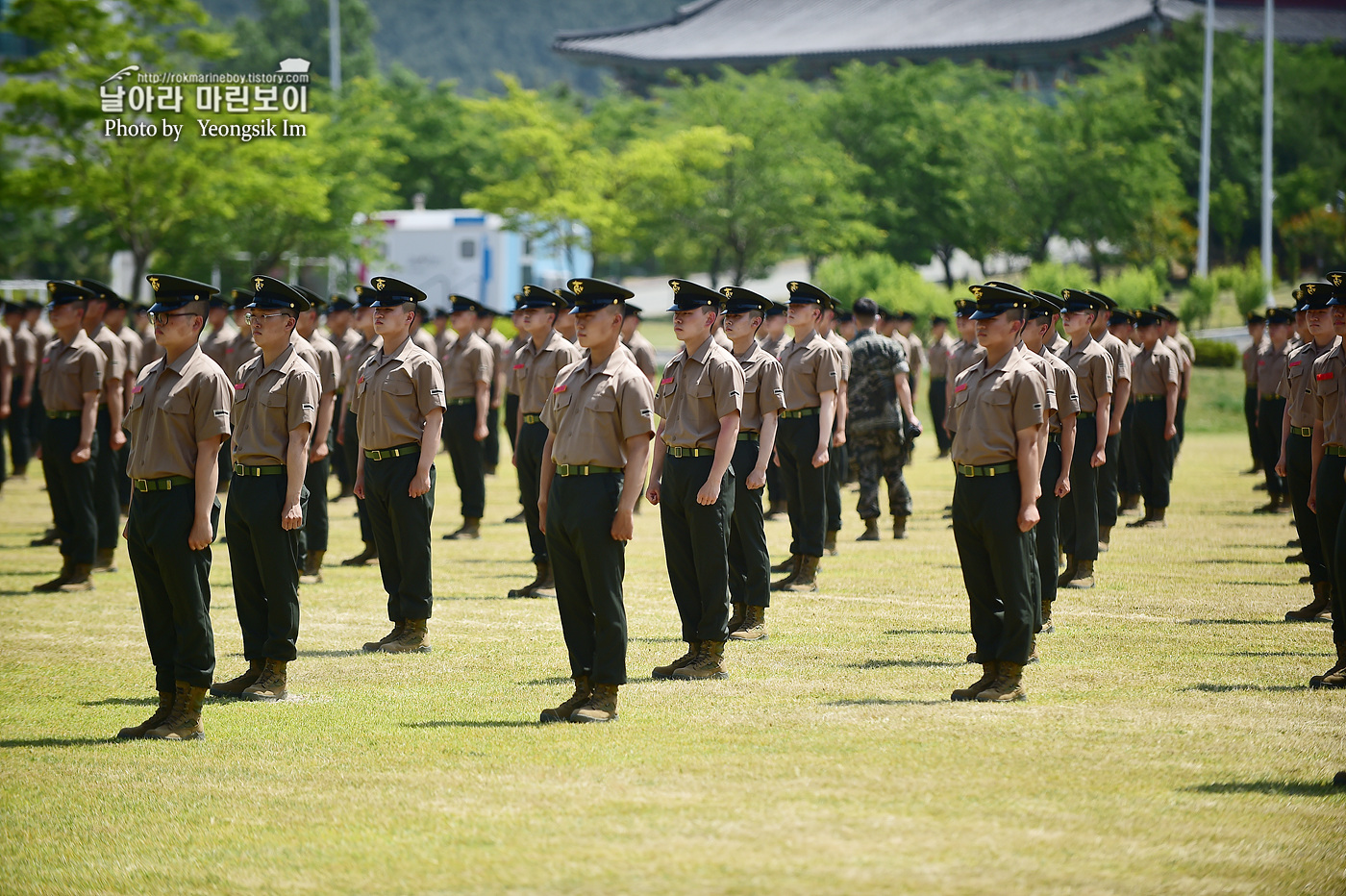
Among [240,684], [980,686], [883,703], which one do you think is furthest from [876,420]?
[240,684]

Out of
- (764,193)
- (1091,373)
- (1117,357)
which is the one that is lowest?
(1091,373)

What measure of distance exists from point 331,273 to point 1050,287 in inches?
755

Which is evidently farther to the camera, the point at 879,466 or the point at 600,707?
the point at 879,466

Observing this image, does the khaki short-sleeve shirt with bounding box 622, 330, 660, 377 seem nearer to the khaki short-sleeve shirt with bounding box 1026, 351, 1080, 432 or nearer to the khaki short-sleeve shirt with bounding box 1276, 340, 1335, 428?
the khaki short-sleeve shirt with bounding box 1026, 351, 1080, 432

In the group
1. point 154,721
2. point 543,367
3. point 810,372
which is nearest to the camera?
point 154,721

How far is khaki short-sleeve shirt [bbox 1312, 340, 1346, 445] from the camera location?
27.6 feet

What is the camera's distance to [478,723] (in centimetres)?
738

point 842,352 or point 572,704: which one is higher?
point 842,352

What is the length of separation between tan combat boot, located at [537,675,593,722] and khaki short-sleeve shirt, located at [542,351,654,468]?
1137mm

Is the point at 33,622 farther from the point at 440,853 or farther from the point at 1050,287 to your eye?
the point at 1050,287

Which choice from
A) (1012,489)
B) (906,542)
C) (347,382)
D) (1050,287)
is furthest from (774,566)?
(1050,287)

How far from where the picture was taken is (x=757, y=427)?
988cm

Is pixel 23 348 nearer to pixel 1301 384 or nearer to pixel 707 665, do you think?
pixel 707 665

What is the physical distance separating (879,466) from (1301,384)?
549 cm
